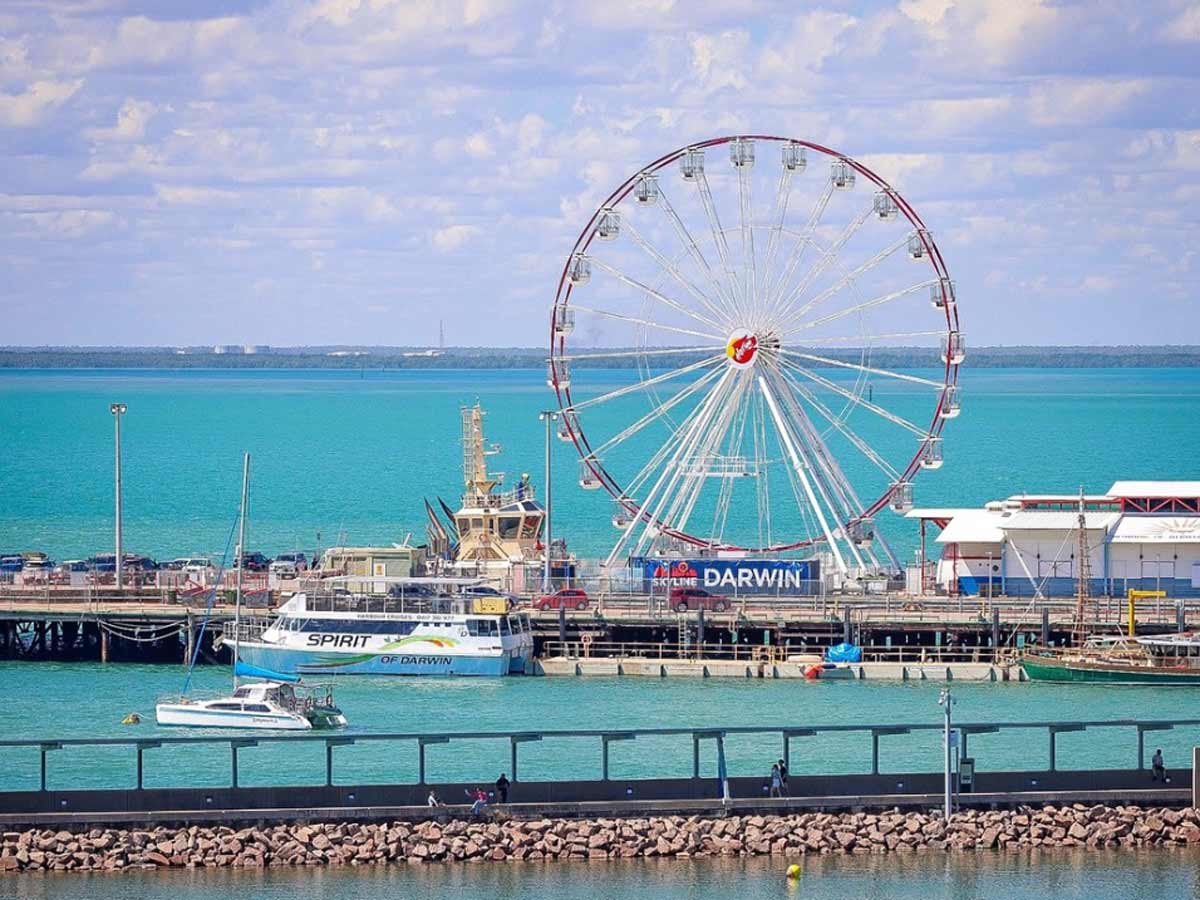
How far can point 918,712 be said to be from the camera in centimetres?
7194

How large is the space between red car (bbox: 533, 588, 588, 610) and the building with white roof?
11.2m

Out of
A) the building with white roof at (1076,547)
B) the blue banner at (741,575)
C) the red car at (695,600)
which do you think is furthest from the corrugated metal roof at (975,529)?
the red car at (695,600)

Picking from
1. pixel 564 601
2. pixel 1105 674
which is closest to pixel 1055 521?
pixel 1105 674

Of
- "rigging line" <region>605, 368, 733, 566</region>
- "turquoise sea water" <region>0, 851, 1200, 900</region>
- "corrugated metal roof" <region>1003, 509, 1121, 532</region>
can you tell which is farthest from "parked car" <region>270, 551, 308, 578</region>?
"turquoise sea water" <region>0, 851, 1200, 900</region>

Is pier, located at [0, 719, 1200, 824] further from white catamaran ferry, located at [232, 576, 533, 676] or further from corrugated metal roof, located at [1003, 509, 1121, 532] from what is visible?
corrugated metal roof, located at [1003, 509, 1121, 532]

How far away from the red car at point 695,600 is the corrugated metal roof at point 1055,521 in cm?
934

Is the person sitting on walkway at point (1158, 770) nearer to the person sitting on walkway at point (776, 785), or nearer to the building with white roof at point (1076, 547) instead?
the person sitting on walkway at point (776, 785)

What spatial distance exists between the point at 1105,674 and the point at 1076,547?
8.95m

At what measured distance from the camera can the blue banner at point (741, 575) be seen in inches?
3381

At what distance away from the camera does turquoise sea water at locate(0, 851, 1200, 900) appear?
50.9 meters

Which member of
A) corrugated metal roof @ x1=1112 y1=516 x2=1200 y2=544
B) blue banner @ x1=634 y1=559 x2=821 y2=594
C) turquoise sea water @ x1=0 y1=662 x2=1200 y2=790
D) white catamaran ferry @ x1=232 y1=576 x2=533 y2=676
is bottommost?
turquoise sea water @ x1=0 y1=662 x2=1200 y2=790

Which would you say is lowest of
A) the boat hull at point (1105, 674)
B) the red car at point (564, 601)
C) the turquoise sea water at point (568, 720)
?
the turquoise sea water at point (568, 720)

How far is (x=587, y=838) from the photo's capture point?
173 ft

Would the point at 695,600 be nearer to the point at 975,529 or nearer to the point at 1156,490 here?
the point at 975,529
